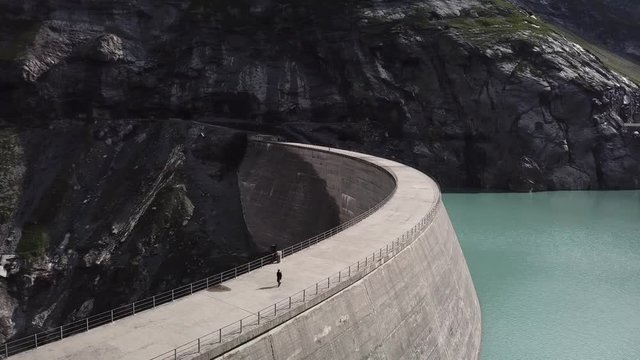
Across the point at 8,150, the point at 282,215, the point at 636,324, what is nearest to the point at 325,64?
the point at 282,215

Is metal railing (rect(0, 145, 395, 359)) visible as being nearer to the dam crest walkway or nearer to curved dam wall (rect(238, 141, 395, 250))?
the dam crest walkway

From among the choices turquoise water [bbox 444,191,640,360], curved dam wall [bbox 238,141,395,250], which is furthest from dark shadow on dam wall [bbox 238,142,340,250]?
turquoise water [bbox 444,191,640,360]

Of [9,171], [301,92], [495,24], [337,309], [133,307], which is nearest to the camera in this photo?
[133,307]

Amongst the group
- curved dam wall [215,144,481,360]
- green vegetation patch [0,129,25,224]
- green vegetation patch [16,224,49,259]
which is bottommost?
green vegetation patch [16,224,49,259]

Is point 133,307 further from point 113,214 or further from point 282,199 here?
point 113,214

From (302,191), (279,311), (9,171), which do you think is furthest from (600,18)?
(279,311)

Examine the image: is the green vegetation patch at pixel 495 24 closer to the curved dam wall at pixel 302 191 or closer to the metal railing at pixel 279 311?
the curved dam wall at pixel 302 191
